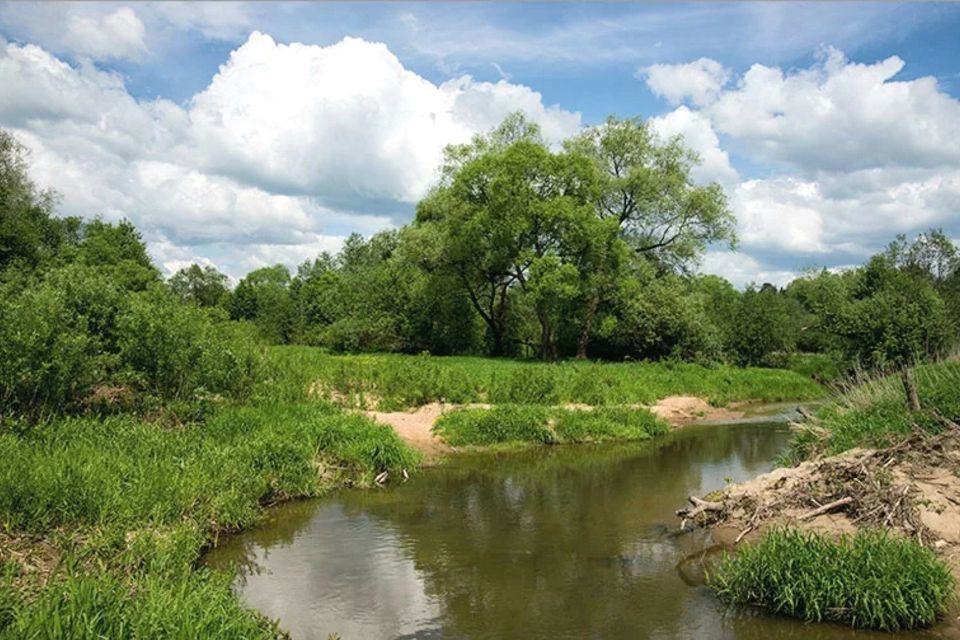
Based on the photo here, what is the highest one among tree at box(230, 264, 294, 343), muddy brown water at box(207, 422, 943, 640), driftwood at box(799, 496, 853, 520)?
tree at box(230, 264, 294, 343)

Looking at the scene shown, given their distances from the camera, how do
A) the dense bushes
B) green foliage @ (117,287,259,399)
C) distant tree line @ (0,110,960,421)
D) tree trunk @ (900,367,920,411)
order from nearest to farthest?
1. the dense bushes
2. tree trunk @ (900,367,920,411)
3. green foliage @ (117,287,259,399)
4. distant tree line @ (0,110,960,421)

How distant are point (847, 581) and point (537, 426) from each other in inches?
581

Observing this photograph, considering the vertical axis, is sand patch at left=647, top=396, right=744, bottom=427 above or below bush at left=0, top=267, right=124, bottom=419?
below

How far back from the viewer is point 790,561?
32.1 feet

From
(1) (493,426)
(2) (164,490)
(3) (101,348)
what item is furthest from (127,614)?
(1) (493,426)

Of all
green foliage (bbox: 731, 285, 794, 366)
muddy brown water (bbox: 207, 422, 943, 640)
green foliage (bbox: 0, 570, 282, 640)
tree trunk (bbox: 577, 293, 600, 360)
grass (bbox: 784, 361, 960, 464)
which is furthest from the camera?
green foliage (bbox: 731, 285, 794, 366)

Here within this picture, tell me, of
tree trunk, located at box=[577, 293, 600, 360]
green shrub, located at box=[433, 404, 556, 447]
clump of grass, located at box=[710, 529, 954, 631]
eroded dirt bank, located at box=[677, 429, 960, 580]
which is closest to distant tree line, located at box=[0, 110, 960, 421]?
tree trunk, located at box=[577, 293, 600, 360]

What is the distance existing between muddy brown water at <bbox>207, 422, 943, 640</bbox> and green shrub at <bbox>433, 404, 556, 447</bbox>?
9.89 ft

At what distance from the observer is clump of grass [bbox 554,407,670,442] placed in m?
24.4

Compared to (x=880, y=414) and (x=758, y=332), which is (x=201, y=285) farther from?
(x=880, y=414)

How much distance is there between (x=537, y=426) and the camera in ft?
78.0

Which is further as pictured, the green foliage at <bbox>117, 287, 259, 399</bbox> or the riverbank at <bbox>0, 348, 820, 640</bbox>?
the green foliage at <bbox>117, 287, 259, 399</bbox>

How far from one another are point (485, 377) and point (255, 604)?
19749 mm

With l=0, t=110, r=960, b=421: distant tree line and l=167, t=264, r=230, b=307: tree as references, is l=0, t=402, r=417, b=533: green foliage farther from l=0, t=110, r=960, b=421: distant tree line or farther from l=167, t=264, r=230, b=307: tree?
l=167, t=264, r=230, b=307: tree
